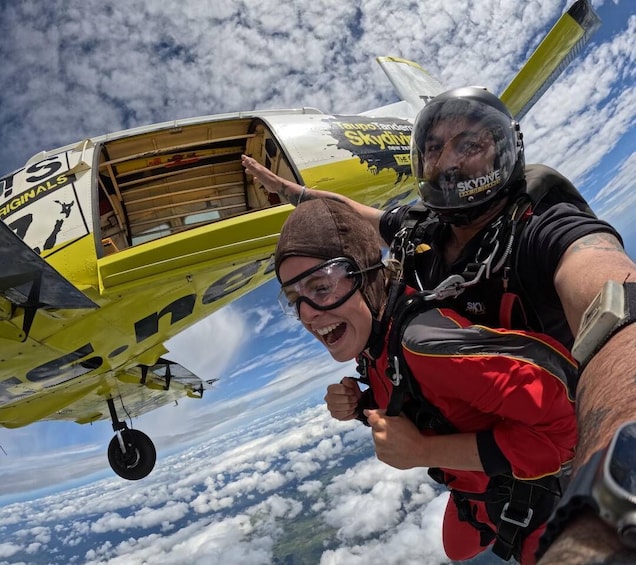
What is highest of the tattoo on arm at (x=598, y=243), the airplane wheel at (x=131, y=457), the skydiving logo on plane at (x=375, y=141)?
the tattoo on arm at (x=598, y=243)

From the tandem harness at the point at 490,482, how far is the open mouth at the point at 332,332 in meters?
0.26

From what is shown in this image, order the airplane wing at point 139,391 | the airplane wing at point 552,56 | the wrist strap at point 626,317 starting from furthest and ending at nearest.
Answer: the airplane wing at point 139,391
the airplane wing at point 552,56
the wrist strap at point 626,317

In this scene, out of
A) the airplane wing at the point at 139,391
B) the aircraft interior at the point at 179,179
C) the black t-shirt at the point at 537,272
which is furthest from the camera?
the airplane wing at the point at 139,391

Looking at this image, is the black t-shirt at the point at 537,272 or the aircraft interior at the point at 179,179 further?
the aircraft interior at the point at 179,179

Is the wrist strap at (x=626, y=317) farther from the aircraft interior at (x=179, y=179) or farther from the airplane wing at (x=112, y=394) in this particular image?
the airplane wing at (x=112, y=394)

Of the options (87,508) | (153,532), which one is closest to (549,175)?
(153,532)

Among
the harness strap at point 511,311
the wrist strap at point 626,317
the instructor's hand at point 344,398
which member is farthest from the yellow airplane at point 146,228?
the wrist strap at point 626,317

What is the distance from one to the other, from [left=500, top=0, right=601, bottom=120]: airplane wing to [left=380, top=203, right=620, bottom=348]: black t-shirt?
3.26 m

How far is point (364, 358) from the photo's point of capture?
216 cm

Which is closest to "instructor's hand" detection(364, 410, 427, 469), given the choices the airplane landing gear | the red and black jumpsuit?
the red and black jumpsuit

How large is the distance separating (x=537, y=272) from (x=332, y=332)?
35.2 inches

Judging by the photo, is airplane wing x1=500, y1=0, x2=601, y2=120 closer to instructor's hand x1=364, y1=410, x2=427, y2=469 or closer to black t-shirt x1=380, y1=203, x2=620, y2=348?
black t-shirt x1=380, y1=203, x2=620, y2=348

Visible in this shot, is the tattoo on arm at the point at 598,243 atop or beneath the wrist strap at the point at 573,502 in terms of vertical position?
atop

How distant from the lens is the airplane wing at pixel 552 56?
445 centimetres
